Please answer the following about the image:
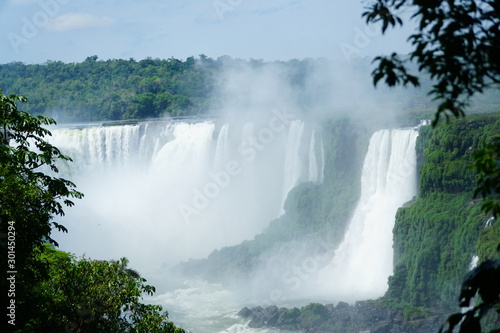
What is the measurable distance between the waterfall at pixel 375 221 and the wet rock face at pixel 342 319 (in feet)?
9.94

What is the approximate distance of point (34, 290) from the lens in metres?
9.58

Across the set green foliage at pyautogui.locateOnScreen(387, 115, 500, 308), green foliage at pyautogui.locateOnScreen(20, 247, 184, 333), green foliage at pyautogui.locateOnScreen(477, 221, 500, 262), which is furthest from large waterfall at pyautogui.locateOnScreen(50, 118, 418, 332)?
green foliage at pyautogui.locateOnScreen(20, 247, 184, 333)

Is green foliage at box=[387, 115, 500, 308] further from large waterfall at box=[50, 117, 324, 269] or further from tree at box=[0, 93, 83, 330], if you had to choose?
tree at box=[0, 93, 83, 330]

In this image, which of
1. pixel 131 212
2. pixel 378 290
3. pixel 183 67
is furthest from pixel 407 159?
pixel 183 67

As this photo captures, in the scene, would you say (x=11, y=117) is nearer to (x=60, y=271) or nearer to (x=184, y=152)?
(x=60, y=271)

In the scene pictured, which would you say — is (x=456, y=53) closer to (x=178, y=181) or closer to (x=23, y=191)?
(x=23, y=191)

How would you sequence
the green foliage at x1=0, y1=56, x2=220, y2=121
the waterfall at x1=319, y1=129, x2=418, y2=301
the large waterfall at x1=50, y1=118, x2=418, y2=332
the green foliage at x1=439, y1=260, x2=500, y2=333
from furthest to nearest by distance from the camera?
1. the green foliage at x1=0, y1=56, x2=220, y2=121
2. the large waterfall at x1=50, y1=118, x2=418, y2=332
3. the waterfall at x1=319, y1=129, x2=418, y2=301
4. the green foliage at x1=439, y1=260, x2=500, y2=333

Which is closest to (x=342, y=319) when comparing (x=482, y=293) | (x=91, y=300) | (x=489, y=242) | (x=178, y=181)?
(x=489, y=242)

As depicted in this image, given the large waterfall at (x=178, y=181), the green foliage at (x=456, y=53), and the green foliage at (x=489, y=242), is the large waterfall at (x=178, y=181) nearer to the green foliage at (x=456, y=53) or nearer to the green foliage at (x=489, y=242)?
the green foliage at (x=489, y=242)

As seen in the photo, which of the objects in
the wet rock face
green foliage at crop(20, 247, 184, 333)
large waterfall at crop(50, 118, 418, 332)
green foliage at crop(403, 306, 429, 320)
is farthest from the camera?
large waterfall at crop(50, 118, 418, 332)

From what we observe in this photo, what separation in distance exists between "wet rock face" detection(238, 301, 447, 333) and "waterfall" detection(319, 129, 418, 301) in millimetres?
3030

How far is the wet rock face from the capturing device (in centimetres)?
2152

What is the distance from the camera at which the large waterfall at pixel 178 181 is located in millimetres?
37688

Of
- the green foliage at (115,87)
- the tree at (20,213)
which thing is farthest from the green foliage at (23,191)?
the green foliage at (115,87)
